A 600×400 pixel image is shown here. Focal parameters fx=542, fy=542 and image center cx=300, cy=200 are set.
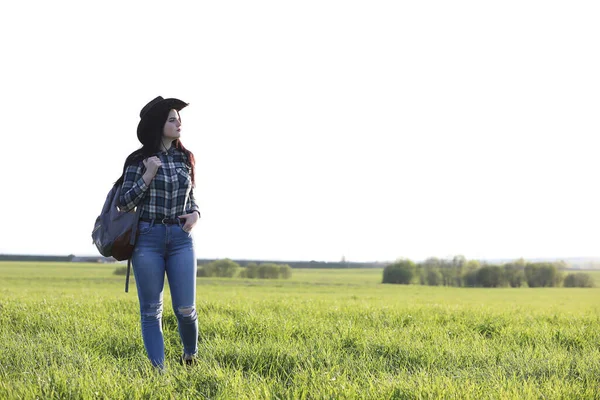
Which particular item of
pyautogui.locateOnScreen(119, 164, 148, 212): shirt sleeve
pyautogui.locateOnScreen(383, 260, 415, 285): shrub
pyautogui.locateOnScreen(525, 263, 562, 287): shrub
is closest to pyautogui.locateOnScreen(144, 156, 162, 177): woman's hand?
pyautogui.locateOnScreen(119, 164, 148, 212): shirt sleeve

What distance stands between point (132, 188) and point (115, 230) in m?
0.39

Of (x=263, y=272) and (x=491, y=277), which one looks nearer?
(x=491, y=277)

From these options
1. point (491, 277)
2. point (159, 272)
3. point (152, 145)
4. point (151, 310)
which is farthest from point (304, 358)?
point (491, 277)

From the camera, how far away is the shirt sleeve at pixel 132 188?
4.66 meters

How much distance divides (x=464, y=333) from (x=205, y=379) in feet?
14.0

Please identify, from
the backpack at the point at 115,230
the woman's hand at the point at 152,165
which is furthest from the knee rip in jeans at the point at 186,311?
the woman's hand at the point at 152,165

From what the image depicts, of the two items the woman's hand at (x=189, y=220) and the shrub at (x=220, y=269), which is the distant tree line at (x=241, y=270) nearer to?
the shrub at (x=220, y=269)

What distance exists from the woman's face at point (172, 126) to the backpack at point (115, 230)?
2.14ft

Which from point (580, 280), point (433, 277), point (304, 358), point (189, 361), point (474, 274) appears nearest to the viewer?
point (189, 361)

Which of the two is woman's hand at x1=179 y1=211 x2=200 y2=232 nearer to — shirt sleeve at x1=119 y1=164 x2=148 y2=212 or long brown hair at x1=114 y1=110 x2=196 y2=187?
shirt sleeve at x1=119 y1=164 x2=148 y2=212

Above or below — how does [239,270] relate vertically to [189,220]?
below

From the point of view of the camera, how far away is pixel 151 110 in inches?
195

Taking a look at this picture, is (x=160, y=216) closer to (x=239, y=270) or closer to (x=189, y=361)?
(x=189, y=361)

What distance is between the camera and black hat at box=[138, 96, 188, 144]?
495 centimetres
